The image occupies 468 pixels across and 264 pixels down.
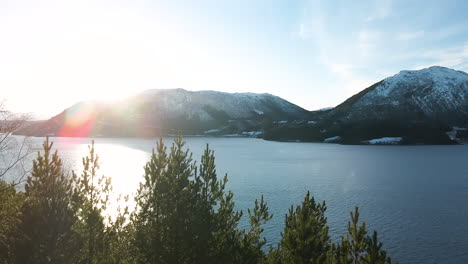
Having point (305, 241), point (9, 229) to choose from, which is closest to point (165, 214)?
point (9, 229)

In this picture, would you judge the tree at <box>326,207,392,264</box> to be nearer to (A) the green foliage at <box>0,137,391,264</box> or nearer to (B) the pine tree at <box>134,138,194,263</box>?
(A) the green foliage at <box>0,137,391,264</box>

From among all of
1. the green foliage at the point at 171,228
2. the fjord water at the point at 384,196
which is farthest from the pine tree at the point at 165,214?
the fjord water at the point at 384,196

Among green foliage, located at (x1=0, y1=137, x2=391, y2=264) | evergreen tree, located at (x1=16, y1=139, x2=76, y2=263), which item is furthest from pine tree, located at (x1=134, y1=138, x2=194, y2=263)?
evergreen tree, located at (x1=16, y1=139, x2=76, y2=263)

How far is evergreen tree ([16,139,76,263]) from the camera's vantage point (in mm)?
15117

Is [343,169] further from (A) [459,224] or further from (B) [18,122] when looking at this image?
(B) [18,122]

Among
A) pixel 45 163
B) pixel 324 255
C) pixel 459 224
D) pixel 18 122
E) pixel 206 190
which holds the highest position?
pixel 18 122

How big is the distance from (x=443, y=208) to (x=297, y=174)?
1774 inches

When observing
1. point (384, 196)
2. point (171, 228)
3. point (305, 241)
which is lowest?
point (384, 196)

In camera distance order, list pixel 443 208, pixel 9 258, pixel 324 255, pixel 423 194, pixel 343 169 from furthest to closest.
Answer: pixel 343 169, pixel 423 194, pixel 443 208, pixel 324 255, pixel 9 258

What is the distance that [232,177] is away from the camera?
3767 inches

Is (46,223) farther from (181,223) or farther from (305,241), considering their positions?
(305,241)

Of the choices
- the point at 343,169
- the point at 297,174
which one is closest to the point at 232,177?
the point at 297,174

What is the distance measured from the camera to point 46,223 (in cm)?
1549

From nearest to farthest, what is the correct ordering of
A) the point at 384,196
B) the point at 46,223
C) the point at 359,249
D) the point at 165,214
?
1. the point at 46,223
2. the point at 359,249
3. the point at 165,214
4. the point at 384,196
